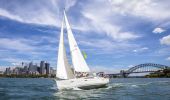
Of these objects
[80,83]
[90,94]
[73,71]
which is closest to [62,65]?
[73,71]

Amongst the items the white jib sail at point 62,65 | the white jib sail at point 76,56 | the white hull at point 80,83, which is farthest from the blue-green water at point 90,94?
the white jib sail at point 76,56

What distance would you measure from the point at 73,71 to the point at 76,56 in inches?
92.0

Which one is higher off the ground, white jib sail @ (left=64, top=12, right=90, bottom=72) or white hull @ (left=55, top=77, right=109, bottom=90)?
white jib sail @ (left=64, top=12, right=90, bottom=72)

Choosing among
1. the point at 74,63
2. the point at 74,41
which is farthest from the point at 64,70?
the point at 74,41

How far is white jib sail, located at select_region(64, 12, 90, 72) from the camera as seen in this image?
4200cm

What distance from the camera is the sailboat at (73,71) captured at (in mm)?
39719

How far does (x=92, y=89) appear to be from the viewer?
137 ft

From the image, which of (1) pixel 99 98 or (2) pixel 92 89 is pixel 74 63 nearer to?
(2) pixel 92 89

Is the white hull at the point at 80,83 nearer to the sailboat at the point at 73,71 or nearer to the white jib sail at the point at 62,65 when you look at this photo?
the sailboat at the point at 73,71

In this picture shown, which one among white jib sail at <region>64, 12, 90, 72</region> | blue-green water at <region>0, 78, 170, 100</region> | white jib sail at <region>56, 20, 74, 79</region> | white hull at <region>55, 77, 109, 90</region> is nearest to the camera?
blue-green water at <region>0, 78, 170, 100</region>

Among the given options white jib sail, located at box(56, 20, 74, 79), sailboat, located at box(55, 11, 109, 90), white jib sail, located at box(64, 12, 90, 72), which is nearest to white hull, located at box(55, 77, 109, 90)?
sailboat, located at box(55, 11, 109, 90)

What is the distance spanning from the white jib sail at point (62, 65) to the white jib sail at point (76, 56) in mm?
1128

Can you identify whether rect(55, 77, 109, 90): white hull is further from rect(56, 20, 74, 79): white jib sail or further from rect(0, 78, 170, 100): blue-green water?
rect(56, 20, 74, 79): white jib sail

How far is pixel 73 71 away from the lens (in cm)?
4256
